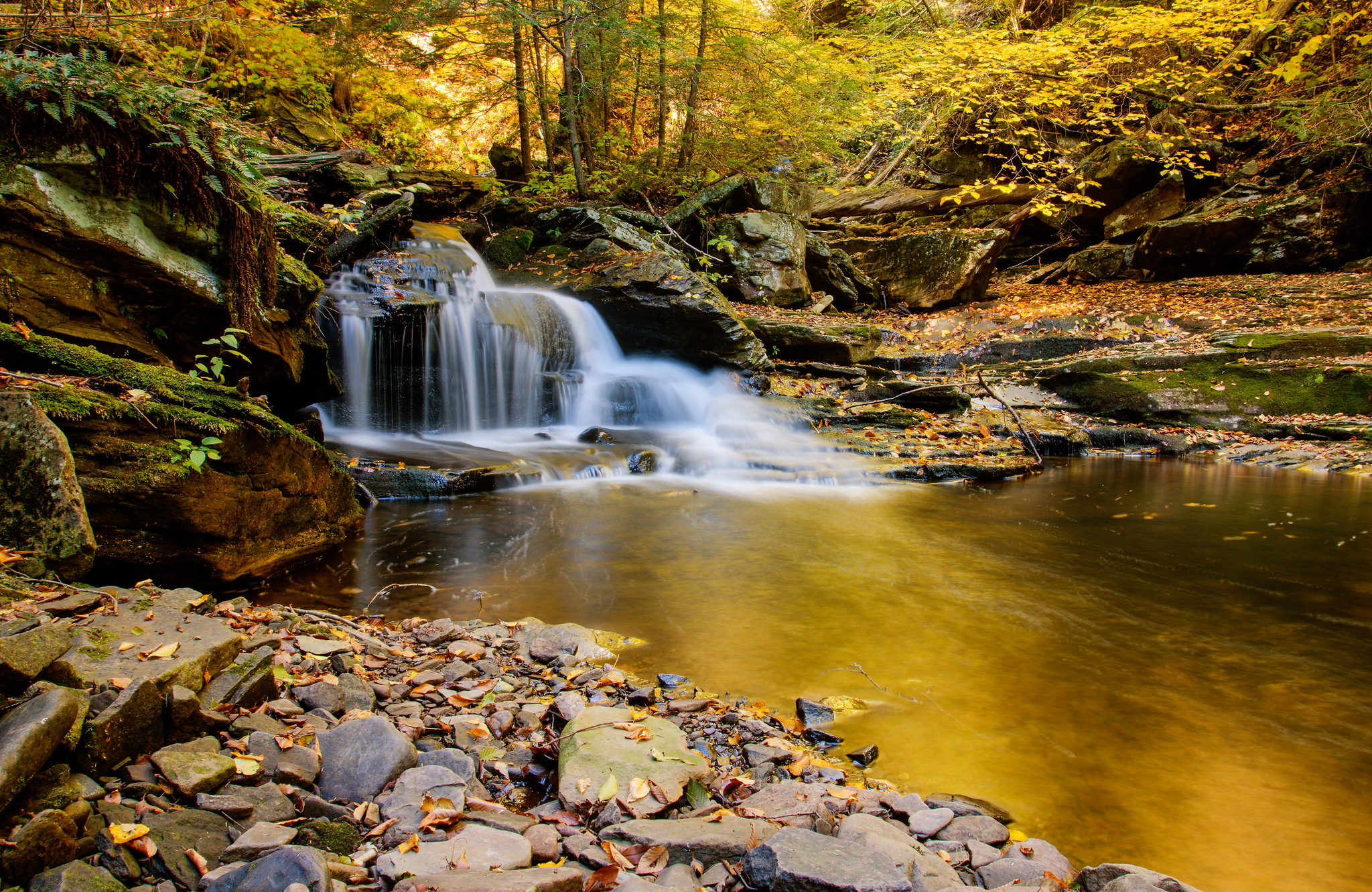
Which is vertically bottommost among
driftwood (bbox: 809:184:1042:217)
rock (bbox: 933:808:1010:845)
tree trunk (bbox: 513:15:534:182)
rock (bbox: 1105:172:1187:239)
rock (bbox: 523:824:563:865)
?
rock (bbox: 933:808:1010:845)

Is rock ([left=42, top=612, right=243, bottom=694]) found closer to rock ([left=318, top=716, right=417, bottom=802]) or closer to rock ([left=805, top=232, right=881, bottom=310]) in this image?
rock ([left=318, top=716, right=417, bottom=802])

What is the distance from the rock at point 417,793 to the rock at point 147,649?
684 millimetres

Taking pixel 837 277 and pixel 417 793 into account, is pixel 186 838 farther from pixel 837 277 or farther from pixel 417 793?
pixel 837 277

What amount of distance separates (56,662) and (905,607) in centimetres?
420

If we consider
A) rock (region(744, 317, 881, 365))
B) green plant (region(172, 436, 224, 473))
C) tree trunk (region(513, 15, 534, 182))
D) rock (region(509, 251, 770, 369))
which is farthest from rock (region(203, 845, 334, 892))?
tree trunk (region(513, 15, 534, 182))

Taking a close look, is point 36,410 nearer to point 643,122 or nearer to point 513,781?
point 513,781

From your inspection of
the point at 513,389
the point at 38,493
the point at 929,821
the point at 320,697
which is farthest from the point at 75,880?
the point at 513,389

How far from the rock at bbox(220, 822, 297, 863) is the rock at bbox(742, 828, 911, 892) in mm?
1178

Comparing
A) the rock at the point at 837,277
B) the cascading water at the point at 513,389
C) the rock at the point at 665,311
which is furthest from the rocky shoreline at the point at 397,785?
the rock at the point at 837,277

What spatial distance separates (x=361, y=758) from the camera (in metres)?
2.15

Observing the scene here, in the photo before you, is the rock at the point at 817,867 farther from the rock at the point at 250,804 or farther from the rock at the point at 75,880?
the rock at the point at 75,880

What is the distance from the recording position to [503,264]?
13852 millimetres

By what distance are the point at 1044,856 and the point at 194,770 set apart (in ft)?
8.25

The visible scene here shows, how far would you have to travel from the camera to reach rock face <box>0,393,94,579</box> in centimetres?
278
